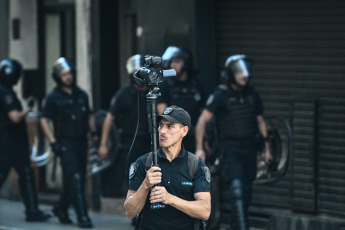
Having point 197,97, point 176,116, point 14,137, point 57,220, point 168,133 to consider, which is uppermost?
point 176,116

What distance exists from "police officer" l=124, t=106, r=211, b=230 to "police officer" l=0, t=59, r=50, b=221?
18.0 feet

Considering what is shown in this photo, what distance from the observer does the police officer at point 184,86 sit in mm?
10453

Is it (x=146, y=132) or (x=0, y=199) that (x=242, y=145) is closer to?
(x=146, y=132)

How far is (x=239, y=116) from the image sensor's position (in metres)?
9.93

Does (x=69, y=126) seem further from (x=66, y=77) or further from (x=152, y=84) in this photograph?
(x=152, y=84)

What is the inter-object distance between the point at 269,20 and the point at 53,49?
170 inches

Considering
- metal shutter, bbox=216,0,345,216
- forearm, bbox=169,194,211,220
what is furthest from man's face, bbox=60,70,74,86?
forearm, bbox=169,194,211,220

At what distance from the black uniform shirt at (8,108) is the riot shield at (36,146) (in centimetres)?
185

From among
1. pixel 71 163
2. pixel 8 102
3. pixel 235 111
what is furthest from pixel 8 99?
pixel 235 111

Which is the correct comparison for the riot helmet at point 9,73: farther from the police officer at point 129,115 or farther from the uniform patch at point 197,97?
the uniform patch at point 197,97

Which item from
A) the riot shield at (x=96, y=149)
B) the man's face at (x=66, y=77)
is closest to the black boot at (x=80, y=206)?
the riot shield at (x=96, y=149)

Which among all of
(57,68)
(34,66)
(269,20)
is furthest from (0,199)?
(269,20)

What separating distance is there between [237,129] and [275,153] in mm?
549

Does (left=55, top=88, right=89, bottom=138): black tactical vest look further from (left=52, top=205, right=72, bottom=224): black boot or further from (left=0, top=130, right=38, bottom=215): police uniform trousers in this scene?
(left=52, top=205, right=72, bottom=224): black boot
